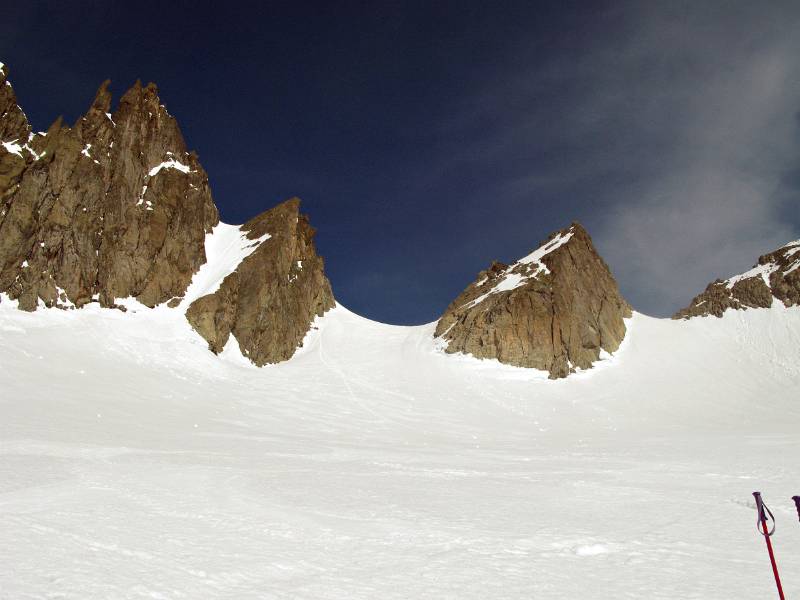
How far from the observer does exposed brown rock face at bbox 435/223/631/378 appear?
174ft

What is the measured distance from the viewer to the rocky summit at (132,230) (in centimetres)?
3694

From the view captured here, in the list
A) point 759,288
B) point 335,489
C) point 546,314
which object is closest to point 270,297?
point 546,314

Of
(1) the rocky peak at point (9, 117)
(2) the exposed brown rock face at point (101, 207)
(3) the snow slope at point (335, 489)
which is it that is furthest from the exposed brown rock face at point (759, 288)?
(1) the rocky peak at point (9, 117)

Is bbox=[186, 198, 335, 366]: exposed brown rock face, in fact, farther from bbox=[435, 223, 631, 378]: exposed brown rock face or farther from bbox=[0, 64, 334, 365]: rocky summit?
bbox=[435, 223, 631, 378]: exposed brown rock face

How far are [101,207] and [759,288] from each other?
79145 millimetres

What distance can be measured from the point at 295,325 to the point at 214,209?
20007 millimetres

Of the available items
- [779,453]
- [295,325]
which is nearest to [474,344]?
[295,325]

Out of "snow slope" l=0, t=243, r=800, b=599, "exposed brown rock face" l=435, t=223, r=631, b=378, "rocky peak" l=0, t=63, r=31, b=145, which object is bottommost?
"snow slope" l=0, t=243, r=800, b=599

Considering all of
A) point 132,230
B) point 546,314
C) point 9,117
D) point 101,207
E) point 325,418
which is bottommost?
point 325,418

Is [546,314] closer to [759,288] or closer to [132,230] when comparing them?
[759,288]

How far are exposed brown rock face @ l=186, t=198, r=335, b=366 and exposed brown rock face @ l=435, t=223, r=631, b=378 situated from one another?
17131 mm

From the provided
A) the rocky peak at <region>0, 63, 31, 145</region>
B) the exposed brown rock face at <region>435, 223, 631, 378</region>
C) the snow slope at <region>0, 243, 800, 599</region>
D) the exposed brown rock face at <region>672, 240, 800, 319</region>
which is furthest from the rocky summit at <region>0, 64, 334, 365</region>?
the exposed brown rock face at <region>672, 240, 800, 319</region>

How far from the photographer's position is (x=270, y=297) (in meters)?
50.7

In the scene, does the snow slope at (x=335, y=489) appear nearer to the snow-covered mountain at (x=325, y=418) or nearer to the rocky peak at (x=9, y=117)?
the snow-covered mountain at (x=325, y=418)
